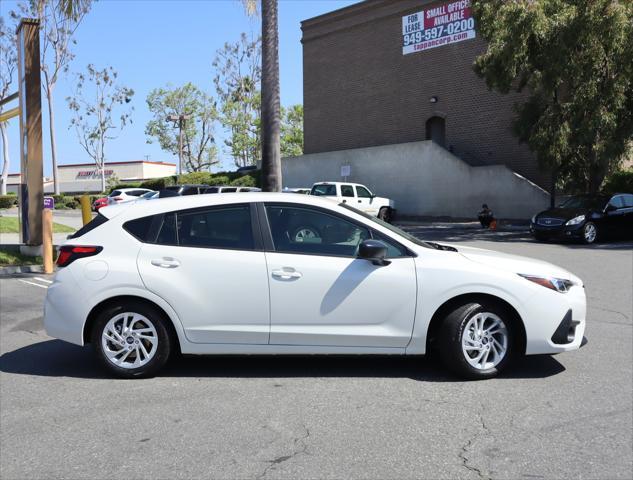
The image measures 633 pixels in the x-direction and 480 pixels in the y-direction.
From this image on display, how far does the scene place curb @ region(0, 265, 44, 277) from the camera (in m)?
13.1

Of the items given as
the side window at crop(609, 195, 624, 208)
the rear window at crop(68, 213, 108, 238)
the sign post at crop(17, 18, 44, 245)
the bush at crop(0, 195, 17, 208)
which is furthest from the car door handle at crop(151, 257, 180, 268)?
the bush at crop(0, 195, 17, 208)

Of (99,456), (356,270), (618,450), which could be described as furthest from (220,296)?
(618,450)

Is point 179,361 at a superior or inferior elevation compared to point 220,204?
inferior

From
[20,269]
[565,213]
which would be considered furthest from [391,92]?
[20,269]

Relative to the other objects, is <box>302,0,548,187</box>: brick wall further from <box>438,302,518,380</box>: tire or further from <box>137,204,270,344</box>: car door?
<box>137,204,270,344</box>: car door

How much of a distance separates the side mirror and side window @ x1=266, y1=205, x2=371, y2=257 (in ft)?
0.56

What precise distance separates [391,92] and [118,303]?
3126 cm

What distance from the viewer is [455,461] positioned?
150 inches

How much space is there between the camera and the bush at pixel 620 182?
1009 inches

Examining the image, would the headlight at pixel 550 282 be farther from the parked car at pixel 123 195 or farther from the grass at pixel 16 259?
the parked car at pixel 123 195

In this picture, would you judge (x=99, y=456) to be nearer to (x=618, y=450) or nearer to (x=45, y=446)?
(x=45, y=446)

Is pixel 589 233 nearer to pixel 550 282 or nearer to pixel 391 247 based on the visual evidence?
pixel 550 282

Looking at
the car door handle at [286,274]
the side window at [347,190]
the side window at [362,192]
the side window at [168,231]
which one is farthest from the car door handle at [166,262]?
the side window at [362,192]

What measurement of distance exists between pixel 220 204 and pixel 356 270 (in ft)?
4.49
